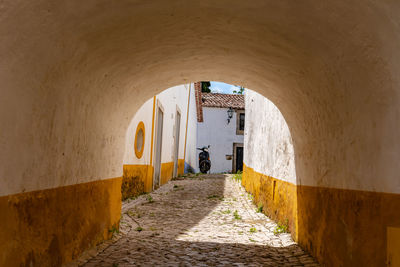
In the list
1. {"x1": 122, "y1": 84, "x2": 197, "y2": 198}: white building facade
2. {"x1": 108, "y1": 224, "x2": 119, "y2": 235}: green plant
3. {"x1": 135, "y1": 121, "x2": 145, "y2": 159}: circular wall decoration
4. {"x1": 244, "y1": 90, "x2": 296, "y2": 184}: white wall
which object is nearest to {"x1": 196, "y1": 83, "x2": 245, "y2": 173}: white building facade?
{"x1": 122, "y1": 84, "x2": 197, "y2": 198}: white building facade

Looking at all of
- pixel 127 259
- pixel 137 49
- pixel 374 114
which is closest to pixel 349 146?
pixel 374 114

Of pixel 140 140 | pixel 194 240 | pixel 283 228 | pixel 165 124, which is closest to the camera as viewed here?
pixel 194 240

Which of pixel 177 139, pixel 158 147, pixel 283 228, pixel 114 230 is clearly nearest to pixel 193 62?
pixel 114 230

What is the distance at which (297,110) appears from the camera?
464 cm

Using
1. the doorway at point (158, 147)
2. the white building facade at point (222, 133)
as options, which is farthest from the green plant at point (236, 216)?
the white building facade at point (222, 133)

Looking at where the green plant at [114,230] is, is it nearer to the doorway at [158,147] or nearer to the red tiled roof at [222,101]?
the doorway at [158,147]

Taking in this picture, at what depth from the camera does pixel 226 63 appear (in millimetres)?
4699

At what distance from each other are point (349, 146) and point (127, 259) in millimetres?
2532

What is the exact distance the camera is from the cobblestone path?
4086 millimetres

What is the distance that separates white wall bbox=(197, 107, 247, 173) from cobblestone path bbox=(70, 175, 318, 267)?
19.9 meters

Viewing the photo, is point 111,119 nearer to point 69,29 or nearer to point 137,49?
point 137,49

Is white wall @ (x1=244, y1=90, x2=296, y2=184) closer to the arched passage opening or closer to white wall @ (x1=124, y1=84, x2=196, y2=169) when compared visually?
the arched passage opening

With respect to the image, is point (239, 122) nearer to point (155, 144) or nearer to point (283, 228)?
point (155, 144)

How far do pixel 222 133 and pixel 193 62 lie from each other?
2407 cm
